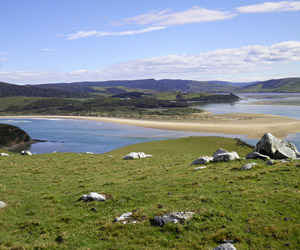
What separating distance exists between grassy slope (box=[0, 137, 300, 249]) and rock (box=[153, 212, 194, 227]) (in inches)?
12.4

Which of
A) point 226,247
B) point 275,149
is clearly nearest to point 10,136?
point 275,149

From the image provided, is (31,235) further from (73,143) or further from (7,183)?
(73,143)

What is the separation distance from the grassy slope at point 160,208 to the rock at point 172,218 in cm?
31

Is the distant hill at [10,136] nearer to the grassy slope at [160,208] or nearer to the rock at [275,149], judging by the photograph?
the grassy slope at [160,208]

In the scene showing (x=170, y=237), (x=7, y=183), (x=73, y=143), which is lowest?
(x=73, y=143)

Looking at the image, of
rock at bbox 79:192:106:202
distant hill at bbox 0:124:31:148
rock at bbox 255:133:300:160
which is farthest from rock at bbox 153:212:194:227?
distant hill at bbox 0:124:31:148

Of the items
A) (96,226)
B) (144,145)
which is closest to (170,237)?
(96,226)

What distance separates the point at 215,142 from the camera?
5122cm

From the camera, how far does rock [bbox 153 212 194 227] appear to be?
11.9 meters

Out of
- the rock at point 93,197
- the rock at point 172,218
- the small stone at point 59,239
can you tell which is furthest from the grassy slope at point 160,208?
the rock at point 93,197

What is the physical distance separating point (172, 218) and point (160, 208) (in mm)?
1522

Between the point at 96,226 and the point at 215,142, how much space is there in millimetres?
41491

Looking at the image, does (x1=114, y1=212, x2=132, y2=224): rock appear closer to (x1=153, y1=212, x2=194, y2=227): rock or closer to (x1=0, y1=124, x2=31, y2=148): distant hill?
(x1=153, y1=212, x2=194, y2=227): rock

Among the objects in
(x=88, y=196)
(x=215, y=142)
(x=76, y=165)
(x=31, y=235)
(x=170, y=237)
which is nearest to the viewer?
(x=170, y=237)
